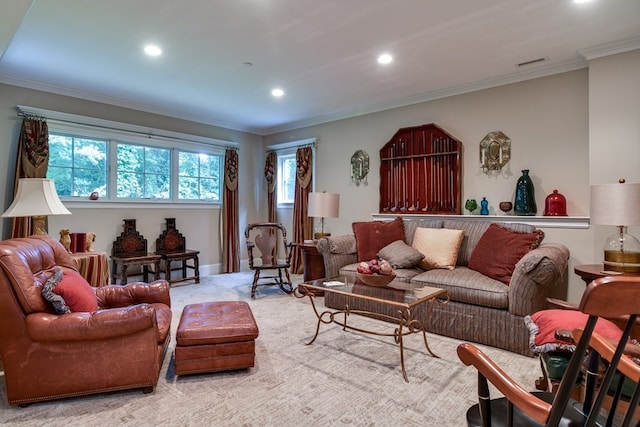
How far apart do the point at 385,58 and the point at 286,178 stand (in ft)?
10.9

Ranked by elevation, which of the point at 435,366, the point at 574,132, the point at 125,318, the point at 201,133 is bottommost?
the point at 435,366

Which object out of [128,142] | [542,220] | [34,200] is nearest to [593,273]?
[542,220]

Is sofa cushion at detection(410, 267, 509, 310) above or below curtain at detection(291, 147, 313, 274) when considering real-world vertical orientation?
below

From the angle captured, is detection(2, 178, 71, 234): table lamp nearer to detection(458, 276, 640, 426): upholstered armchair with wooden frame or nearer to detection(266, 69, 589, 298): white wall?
detection(458, 276, 640, 426): upholstered armchair with wooden frame

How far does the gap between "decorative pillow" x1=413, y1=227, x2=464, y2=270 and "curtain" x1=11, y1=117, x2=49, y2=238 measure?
4.26 metres

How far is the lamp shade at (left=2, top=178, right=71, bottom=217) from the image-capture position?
294 cm

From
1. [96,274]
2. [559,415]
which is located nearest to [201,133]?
[96,274]

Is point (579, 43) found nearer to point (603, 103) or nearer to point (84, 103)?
point (603, 103)

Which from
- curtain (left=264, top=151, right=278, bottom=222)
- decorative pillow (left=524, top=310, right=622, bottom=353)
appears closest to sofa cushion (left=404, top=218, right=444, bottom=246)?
decorative pillow (left=524, top=310, right=622, bottom=353)

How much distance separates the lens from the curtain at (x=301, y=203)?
18.6ft

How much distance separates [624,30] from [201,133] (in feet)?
16.9

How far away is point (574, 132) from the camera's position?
340cm

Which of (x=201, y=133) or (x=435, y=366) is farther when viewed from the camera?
(x=201, y=133)

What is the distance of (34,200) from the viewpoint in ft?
9.78
